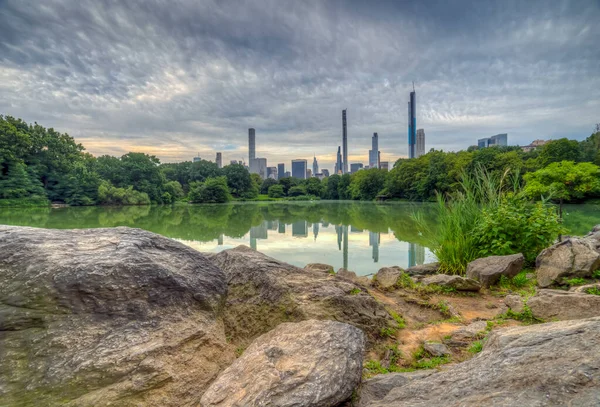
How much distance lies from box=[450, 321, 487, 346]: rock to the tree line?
12.6 m

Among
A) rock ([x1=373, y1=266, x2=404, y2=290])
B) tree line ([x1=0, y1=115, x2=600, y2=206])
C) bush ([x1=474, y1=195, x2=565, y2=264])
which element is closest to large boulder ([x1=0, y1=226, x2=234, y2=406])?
rock ([x1=373, y1=266, x2=404, y2=290])

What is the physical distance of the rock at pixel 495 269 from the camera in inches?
188

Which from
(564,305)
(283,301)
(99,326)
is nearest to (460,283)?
(564,305)

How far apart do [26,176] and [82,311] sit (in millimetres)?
42163

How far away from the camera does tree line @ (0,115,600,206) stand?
30.9m

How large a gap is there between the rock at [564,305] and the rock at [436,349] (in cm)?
119

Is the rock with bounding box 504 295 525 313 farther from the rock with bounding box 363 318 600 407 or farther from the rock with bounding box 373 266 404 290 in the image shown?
the rock with bounding box 363 318 600 407

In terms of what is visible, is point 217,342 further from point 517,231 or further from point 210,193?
point 210,193

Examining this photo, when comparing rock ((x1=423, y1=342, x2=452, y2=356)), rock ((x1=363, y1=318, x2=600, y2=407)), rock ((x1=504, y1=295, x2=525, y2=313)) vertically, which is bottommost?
rock ((x1=423, y1=342, x2=452, y2=356))

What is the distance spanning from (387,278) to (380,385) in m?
3.38

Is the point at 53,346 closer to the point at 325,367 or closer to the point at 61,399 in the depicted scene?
the point at 61,399

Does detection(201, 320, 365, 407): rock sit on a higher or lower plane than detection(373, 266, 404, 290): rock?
higher

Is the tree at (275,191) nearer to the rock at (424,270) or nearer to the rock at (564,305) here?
the rock at (424,270)

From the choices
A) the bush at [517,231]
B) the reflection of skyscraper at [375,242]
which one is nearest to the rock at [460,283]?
the bush at [517,231]
